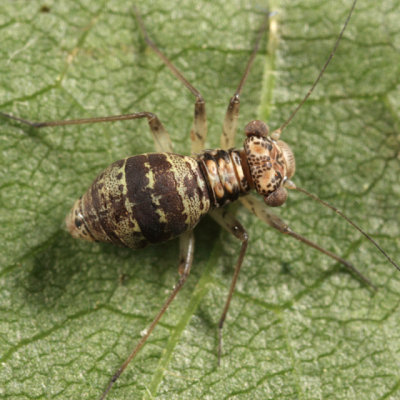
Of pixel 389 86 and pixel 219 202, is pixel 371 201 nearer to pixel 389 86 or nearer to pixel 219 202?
pixel 389 86

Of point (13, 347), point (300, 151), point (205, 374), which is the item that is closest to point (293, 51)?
point (300, 151)

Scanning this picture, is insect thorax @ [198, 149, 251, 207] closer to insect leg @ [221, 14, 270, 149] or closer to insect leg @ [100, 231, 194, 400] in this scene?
insect leg @ [221, 14, 270, 149]

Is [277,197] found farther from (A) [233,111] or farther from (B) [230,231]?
(A) [233,111]

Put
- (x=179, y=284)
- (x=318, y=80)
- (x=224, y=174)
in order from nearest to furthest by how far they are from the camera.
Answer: (x=179, y=284) < (x=224, y=174) < (x=318, y=80)

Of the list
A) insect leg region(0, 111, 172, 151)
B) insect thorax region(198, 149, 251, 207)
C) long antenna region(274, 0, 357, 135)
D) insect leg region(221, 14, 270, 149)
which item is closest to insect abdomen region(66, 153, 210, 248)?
insect thorax region(198, 149, 251, 207)

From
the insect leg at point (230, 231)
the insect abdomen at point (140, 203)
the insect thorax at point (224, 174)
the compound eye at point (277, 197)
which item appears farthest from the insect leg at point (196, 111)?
the compound eye at point (277, 197)

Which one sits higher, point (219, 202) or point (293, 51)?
point (293, 51)

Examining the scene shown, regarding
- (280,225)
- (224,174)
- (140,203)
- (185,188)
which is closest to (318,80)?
(224,174)
